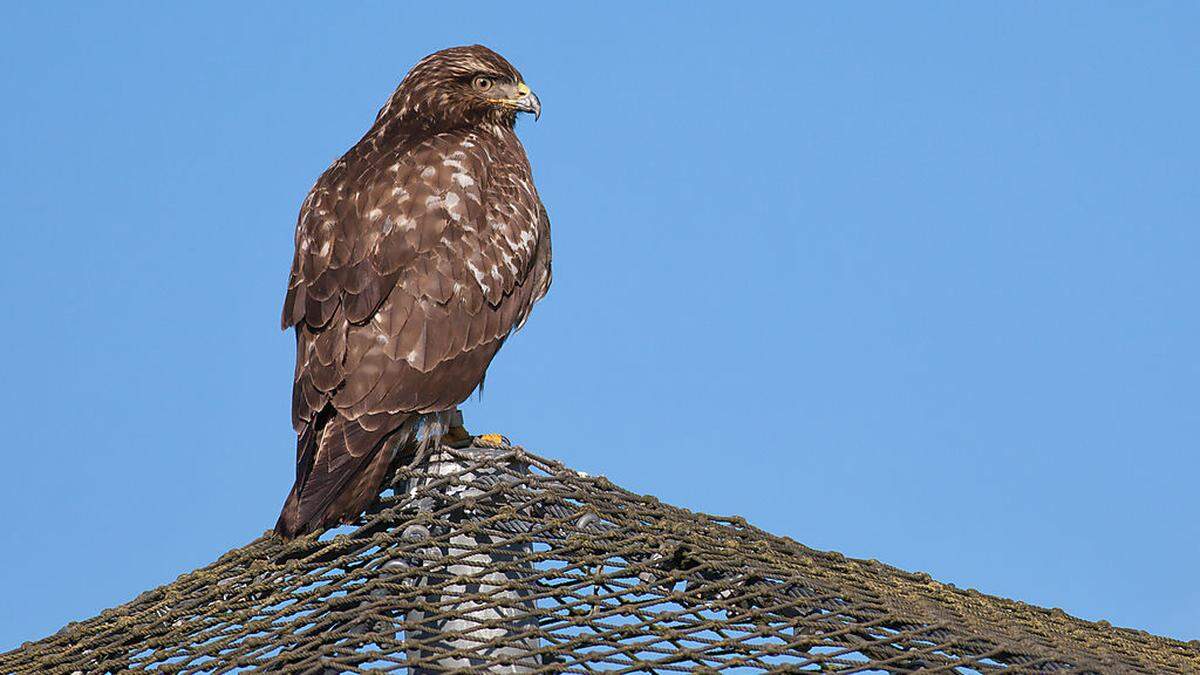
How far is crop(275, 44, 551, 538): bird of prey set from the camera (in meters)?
6.86

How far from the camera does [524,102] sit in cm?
950

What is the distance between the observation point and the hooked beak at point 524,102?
9.50 m

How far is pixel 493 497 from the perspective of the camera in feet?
19.1

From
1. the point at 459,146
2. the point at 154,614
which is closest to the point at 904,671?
the point at 154,614

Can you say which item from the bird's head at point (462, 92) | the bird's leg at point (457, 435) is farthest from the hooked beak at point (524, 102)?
the bird's leg at point (457, 435)

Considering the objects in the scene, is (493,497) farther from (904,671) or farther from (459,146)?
(459,146)

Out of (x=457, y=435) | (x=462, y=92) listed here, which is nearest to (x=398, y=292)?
(x=457, y=435)

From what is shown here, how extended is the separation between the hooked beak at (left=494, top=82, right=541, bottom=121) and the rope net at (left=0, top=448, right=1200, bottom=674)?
3699 millimetres

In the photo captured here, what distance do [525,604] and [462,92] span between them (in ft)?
15.6

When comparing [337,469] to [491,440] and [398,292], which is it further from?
[398,292]

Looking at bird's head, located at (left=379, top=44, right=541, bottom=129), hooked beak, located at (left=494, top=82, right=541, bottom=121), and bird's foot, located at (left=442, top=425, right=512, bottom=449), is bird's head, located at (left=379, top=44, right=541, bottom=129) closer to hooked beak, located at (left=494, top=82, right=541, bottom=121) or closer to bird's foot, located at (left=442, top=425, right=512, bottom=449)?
hooked beak, located at (left=494, top=82, right=541, bottom=121)

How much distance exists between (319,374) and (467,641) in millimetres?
2269

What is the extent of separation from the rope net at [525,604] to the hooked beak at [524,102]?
146 inches

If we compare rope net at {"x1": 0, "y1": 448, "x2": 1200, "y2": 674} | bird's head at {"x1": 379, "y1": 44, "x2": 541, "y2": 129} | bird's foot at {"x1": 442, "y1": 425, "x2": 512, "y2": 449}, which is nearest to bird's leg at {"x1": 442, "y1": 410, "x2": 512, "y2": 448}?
bird's foot at {"x1": 442, "y1": 425, "x2": 512, "y2": 449}
